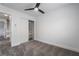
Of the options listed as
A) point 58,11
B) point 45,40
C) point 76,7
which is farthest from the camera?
point 45,40

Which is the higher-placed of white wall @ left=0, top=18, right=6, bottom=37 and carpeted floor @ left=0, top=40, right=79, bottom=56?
white wall @ left=0, top=18, right=6, bottom=37

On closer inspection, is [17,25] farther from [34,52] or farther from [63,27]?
[63,27]

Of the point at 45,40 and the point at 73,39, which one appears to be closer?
the point at 73,39

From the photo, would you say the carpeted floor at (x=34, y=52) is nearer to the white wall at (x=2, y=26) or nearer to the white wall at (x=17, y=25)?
the white wall at (x=17, y=25)

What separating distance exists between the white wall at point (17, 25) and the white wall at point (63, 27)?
5.15 feet

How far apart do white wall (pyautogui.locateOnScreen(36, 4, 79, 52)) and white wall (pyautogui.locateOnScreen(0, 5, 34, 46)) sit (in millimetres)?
1569

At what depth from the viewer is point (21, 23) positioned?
13.7 feet

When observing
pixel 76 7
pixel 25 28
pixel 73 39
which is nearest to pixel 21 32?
pixel 25 28

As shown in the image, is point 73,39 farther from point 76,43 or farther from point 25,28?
point 25,28

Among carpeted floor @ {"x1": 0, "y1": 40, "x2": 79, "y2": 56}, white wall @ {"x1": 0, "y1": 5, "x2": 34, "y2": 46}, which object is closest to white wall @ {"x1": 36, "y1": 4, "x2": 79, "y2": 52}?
carpeted floor @ {"x1": 0, "y1": 40, "x2": 79, "y2": 56}

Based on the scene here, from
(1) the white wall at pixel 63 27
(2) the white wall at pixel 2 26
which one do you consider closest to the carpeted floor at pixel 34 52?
(1) the white wall at pixel 63 27

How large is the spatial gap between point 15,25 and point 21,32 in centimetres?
74

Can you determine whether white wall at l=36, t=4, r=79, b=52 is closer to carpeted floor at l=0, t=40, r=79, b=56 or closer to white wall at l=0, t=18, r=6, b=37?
carpeted floor at l=0, t=40, r=79, b=56

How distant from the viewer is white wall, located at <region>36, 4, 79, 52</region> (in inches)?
115
